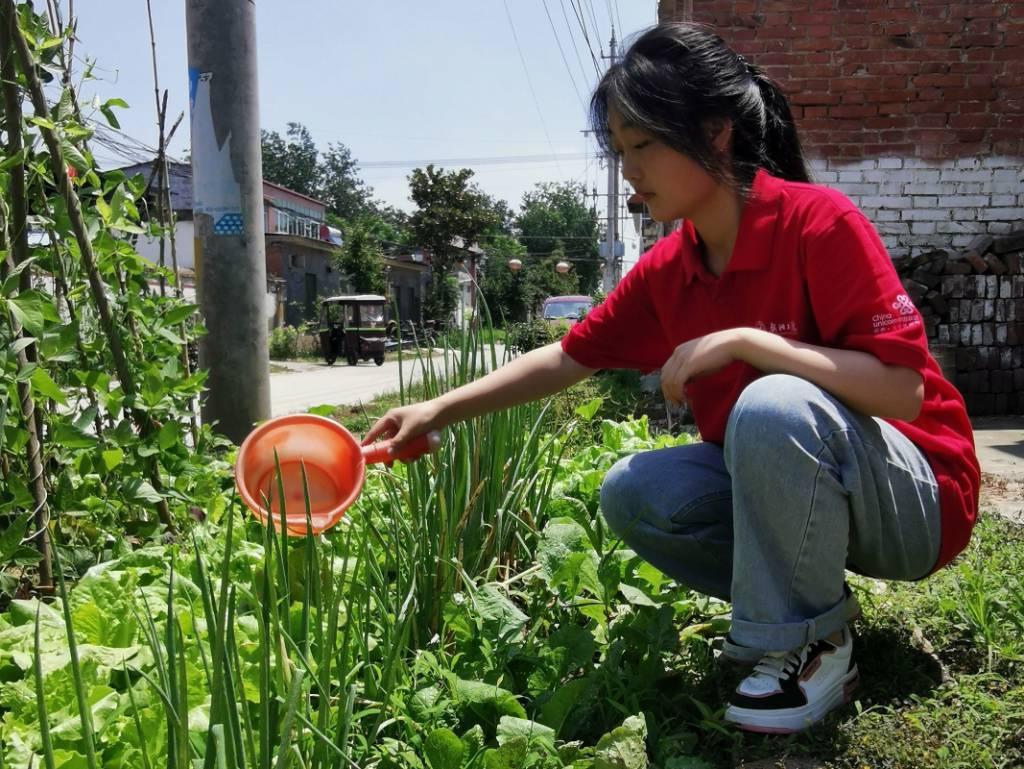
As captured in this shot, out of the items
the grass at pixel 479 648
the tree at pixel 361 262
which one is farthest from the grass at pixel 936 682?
the tree at pixel 361 262

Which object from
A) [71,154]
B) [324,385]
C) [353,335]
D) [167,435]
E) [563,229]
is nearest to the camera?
[71,154]

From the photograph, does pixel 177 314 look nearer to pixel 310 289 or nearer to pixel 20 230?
pixel 20 230

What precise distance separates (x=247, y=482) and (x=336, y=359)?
25984 mm

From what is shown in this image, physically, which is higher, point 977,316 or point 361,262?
point 361,262

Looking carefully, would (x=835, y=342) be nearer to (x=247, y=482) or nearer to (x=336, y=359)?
(x=247, y=482)

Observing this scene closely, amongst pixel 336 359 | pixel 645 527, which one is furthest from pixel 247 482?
pixel 336 359

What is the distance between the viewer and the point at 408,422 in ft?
6.12

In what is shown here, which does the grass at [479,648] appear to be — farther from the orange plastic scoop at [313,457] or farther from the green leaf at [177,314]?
the green leaf at [177,314]

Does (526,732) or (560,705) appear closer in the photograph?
(526,732)

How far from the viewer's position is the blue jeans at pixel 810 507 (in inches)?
58.5

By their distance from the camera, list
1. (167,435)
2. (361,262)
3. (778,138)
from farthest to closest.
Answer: (361,262), (167,435), (778,138)

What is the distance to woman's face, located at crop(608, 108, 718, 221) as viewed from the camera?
65.6 inches

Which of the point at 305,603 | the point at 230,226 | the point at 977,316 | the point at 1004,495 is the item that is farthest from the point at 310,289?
the point at 305,603

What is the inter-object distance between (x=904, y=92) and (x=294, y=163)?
84.0 meters
